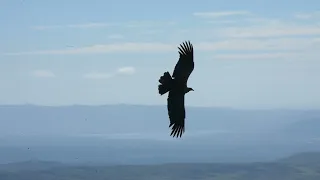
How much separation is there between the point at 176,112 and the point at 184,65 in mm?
1184

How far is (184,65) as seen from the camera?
61.8 feet

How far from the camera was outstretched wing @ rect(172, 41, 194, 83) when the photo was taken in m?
18.3

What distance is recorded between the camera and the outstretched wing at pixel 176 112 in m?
18.7

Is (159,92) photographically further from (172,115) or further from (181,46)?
(181,46)

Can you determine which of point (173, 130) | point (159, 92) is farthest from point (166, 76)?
point (173, 130)

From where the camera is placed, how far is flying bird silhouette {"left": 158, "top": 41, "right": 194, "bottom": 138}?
18.3m

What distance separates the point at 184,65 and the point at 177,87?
0.73 metres

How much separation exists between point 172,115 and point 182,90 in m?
0.94

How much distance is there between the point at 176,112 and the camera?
19.3 meters

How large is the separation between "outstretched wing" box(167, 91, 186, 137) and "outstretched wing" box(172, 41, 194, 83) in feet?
1.43

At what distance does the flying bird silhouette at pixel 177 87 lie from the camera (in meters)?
18.3

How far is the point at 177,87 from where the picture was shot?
18328 mm

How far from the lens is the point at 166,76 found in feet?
60.8

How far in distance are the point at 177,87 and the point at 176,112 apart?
1.15 m
